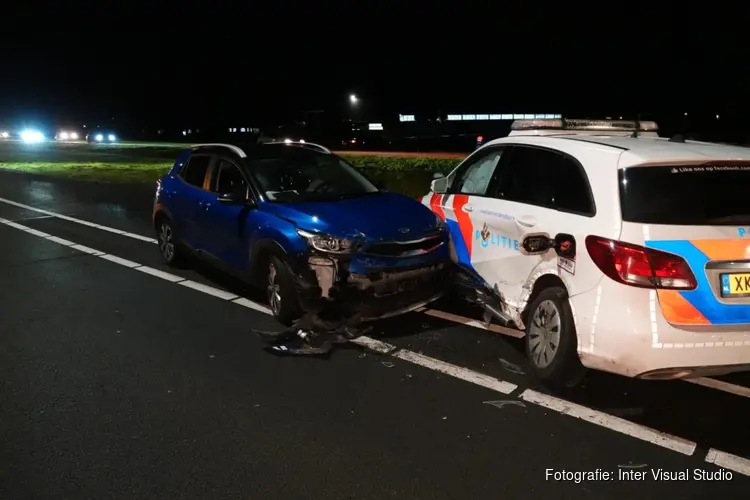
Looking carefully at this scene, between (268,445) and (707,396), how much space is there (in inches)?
115

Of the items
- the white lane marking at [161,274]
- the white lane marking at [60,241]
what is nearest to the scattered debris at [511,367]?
the white lane marking at [161,274]

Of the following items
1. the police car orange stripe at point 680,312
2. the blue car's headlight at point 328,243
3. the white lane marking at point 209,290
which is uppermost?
the blue car's headlight at point 328,243

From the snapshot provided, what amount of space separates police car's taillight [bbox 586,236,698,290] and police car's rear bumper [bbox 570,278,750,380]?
59 millimetres

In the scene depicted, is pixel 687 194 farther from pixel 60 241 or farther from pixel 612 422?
pixel 60 241

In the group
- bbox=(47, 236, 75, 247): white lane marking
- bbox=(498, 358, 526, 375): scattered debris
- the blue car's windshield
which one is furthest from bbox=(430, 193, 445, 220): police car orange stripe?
bbox=(47, 236, 75, 247): white lane marking

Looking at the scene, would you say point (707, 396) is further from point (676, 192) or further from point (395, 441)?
point (395, 441)

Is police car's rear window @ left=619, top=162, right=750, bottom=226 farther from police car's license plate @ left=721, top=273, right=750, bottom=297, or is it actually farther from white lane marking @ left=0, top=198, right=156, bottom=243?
white lane marking @ left=0, top=198, right=156, bottom=243

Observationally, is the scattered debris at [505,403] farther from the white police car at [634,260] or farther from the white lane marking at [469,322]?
the white lane marking at [469,322]

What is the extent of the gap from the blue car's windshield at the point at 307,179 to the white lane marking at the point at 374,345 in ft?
4.99

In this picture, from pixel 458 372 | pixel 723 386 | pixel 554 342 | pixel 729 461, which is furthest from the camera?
pixel 458 372

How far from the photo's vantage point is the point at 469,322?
5.66 m

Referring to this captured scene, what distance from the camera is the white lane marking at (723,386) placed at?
417 centimetres

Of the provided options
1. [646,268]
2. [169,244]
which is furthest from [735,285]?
[169,244]

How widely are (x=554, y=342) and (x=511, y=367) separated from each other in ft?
1.78
